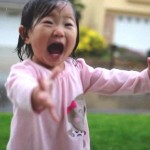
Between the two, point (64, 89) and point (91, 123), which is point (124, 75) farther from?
point (91, 123)

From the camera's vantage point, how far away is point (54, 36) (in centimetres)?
148

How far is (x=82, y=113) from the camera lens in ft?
5.32

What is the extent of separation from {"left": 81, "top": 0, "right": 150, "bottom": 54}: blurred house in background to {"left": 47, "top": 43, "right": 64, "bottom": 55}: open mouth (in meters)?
12.8

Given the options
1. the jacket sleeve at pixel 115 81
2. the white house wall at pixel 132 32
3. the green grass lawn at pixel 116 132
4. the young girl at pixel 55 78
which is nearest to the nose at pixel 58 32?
the young girl at pixel 55 78

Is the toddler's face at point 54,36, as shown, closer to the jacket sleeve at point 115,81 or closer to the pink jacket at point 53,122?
the pink jacket at point 53,122

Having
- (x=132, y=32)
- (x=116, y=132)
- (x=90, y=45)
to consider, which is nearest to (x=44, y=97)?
(x=116, y=132)

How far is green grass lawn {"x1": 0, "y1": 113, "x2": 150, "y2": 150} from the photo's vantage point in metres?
3.44

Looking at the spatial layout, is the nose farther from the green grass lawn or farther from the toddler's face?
the green grass lawn

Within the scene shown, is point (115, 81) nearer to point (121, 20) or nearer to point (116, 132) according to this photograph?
point (116, 132)

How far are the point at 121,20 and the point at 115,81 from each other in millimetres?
13732

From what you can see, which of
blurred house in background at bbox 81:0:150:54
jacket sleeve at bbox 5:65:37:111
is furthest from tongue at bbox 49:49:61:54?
blurred house in background at bbox 81:0:150:54

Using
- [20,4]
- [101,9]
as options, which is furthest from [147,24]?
[20,4]

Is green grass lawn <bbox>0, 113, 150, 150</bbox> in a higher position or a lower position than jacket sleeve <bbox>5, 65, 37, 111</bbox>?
lower

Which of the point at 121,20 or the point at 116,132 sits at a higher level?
the point at 121,20
